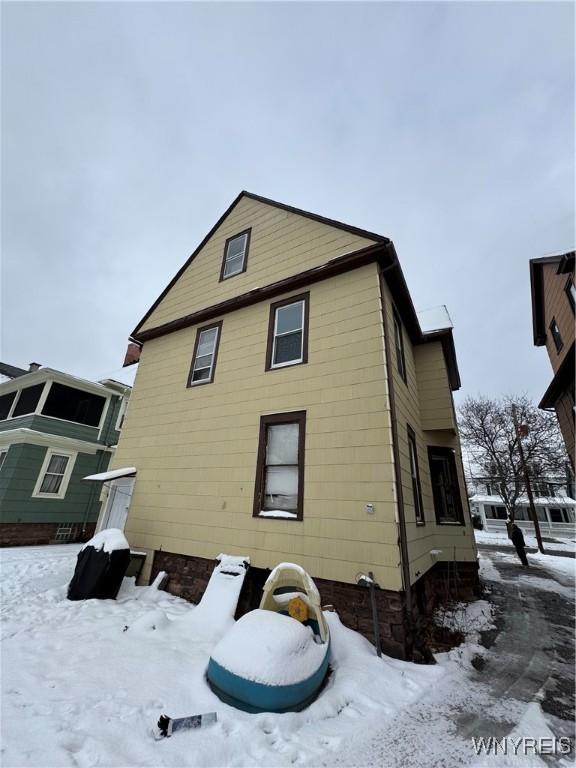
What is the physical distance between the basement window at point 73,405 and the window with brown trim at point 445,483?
49.1 ft

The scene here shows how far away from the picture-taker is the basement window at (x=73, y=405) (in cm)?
1402

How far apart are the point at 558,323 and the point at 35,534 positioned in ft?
77.3

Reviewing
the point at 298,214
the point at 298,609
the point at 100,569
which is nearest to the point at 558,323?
the point at 298,214

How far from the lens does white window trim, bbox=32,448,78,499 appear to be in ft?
42.3

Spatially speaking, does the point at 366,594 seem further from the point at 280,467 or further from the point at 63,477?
the point at 63,477

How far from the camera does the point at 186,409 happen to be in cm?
805

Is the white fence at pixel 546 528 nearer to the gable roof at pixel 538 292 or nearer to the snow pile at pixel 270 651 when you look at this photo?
the gable roof at pixel 538 292

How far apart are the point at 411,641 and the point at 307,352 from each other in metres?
4.97

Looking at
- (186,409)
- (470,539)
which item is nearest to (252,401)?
(186,409)

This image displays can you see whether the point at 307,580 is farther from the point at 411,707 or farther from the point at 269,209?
the point at 269,209

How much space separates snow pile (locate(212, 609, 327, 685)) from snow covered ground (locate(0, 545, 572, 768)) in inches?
11.4

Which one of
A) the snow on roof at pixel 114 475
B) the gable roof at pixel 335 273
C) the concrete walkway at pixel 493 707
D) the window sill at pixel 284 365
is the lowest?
the concrete walkway at pixel 493 707

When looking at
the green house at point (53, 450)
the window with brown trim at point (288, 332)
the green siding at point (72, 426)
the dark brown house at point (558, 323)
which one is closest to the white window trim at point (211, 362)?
the window with brown trim at point (288, 332)

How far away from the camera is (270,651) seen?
287 cm
